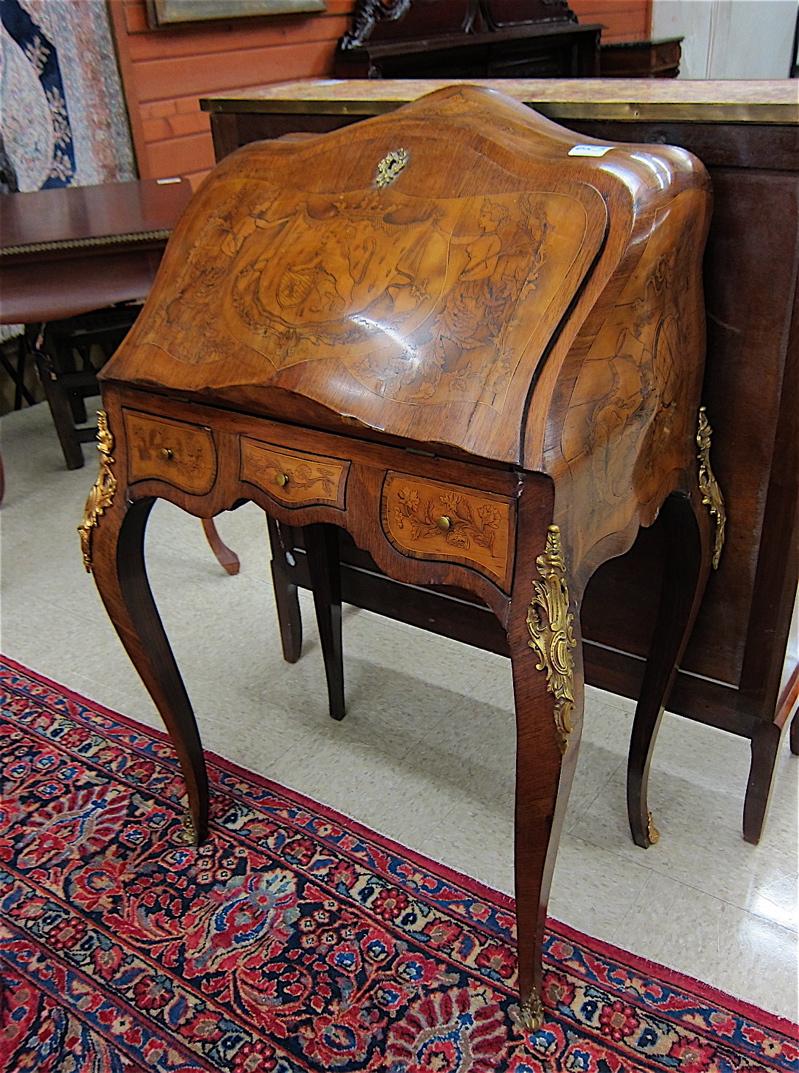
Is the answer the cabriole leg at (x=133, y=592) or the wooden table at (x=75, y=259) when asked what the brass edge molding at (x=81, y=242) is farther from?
the cabriole leg at (x=133, y=592)

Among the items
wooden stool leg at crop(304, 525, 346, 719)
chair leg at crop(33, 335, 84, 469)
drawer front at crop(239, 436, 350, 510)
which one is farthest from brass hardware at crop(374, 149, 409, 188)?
chair leg at crop(33, 335, 84, 469)

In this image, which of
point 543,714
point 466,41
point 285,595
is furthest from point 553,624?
point 466,41

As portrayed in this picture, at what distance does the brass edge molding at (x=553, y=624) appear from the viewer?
967 millimetres

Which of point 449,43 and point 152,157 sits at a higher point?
point 449,43

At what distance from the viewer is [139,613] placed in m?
1.40

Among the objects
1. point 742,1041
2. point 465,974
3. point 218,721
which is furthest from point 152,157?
point 742,1041

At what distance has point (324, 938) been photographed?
1412 millimetres

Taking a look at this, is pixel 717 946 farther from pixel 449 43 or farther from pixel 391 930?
pixel 449 43

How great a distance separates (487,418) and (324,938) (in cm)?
88

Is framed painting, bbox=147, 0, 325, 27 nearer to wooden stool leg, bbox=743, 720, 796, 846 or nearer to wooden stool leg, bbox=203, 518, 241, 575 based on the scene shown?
wooden stool leg, bbox=203, 518, 241, 575

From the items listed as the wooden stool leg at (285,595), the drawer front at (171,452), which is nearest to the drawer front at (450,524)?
the drawer front at (171,452)

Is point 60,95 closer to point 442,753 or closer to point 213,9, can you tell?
point 213,9

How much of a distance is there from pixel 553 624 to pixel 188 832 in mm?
931

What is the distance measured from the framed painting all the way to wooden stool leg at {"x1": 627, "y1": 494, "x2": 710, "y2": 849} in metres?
2.98
